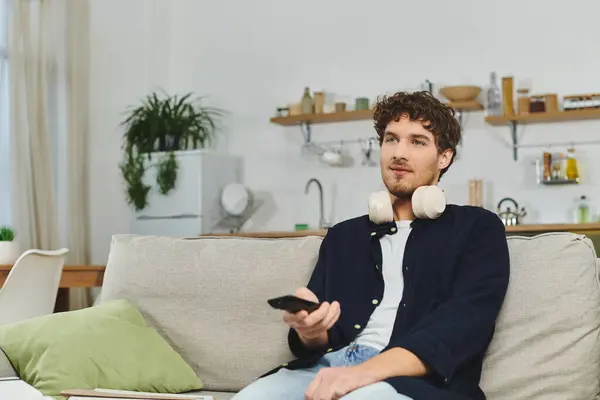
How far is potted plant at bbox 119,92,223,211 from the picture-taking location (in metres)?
6.07

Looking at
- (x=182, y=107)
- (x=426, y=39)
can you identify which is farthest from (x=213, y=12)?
(x=426, y=39)

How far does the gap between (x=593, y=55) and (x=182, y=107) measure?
122 inches

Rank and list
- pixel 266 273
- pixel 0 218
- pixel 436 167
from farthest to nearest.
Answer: pixel 0 218, pixel 266 273, pixel 436 167

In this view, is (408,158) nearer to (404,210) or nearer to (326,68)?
(404,210)

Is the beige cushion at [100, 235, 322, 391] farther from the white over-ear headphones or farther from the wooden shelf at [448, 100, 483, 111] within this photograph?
the wooden shelf at [448, 100, 483, 111]

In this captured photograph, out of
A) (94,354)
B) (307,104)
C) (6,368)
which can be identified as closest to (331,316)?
(94,354)

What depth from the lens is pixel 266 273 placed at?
2.45 meters

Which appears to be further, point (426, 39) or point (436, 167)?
point (426, 39)

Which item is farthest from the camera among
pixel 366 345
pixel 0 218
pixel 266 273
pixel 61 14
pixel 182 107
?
pixel 182 107

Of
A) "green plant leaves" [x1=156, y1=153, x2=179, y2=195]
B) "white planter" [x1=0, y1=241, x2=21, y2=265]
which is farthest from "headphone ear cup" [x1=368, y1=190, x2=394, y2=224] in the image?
"green plant leaves" [x1=156, y1=153, x2=179, y2=195]

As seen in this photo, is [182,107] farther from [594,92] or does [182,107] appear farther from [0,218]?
[594,92]

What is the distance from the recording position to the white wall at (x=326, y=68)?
223 inches

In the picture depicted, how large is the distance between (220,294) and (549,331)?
94cm

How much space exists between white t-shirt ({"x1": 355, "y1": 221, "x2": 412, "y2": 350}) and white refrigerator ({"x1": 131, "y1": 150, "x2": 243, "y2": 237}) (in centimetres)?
396
